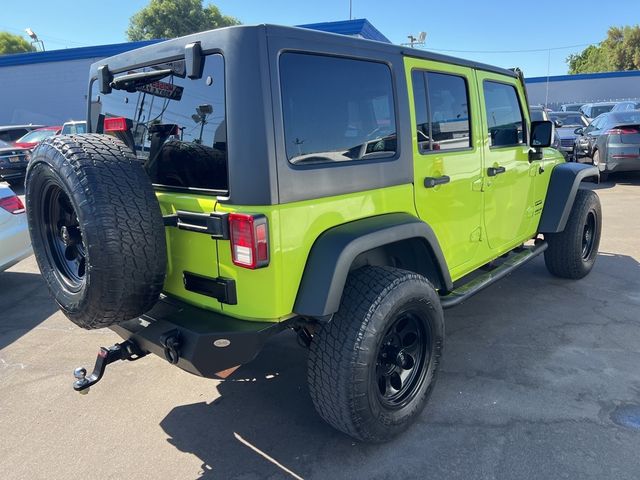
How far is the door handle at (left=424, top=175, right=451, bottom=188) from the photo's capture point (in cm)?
291

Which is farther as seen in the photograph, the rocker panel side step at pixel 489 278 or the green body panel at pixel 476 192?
the rocker panel side step at pixel 489 278

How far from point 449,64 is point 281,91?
1.56 metres

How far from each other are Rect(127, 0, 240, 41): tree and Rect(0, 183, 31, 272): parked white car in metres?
41.1

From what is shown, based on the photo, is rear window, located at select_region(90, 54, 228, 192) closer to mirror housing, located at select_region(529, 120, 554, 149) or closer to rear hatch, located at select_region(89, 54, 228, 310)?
rear hatch, located at select_region(89, 54, 228, 310)

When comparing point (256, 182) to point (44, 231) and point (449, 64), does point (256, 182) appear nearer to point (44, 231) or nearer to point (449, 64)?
point (44, 231)

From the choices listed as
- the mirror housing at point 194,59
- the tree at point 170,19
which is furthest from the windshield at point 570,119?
the tree at point 170,19

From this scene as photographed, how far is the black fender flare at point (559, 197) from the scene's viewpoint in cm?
446

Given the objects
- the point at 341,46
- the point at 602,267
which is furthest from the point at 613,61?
the point at 341,46

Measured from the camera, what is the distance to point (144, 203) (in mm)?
2166

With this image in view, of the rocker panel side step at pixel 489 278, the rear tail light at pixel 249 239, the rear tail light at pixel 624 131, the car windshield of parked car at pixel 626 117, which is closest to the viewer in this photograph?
the rear tail light at pixel 249 239

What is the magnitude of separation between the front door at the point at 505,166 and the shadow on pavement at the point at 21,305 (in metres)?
4.01

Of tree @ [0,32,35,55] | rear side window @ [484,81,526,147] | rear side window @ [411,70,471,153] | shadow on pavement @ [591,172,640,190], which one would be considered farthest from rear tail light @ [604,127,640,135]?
tree @ [0,32,35,55]

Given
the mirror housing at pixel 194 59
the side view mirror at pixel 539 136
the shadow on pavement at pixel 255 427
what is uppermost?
Result: the mirror housing at pixel 194 59

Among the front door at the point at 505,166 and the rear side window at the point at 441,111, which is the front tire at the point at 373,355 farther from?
the front door at the point at 505,166
